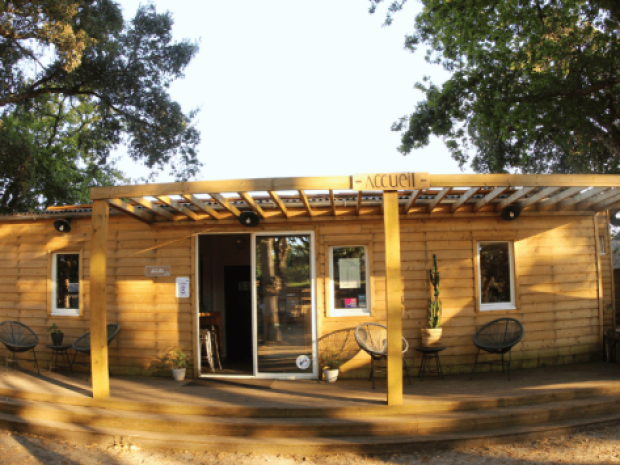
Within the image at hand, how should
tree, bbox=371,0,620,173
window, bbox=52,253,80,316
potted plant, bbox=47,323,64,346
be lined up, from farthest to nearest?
tree, bbox=371,0,620,173
window, bbox=52,253,80,316
potted plant, bbox=47,323,64,346

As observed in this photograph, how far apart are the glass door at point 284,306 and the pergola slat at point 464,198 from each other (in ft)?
7.05

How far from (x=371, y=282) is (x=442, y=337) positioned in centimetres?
132

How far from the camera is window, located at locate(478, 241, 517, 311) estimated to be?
7.38 metres

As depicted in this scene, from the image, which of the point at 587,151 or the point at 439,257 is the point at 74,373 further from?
the point at 587,151

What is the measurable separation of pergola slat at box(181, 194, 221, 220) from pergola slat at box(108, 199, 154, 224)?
2.90 feet

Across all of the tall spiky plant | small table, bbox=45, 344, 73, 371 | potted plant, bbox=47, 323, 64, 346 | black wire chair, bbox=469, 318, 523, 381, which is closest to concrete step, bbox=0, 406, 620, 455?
black wire chair, bbox=469, 318, 523, 381

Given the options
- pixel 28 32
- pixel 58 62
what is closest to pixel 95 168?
pixel 58 62

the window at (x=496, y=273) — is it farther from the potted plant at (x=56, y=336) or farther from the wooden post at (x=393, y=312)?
the potted plant at (x=56, y=336)

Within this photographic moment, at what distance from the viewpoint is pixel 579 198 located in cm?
679

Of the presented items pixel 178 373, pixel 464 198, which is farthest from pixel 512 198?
pixel 178 373

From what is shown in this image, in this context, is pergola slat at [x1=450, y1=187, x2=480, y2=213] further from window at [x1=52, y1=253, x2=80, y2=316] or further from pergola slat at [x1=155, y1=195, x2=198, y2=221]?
window at [x1=52, y1=253, x2=80, y2=316]

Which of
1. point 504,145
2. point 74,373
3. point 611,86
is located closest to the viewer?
point 74,373

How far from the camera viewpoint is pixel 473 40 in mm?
11898

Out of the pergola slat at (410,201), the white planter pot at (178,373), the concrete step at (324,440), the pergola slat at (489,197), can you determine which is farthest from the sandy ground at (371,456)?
the pergola slat at (410,201)
